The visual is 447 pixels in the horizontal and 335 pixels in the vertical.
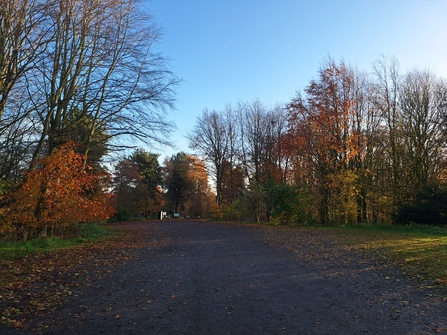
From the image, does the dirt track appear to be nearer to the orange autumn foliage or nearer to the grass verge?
the grass verge

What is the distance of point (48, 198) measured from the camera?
1449 cm

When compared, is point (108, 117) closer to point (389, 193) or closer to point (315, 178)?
point (315, 178)

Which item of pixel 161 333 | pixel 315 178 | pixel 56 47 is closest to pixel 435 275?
pixel 161 333

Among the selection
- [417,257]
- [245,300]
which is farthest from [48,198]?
[417,257]

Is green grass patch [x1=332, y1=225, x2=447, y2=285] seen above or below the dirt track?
above

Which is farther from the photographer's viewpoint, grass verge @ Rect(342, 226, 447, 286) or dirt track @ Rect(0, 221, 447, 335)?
grass verge @ Rect(342, 226, 447, 286)

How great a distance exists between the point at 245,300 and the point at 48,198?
1128cm

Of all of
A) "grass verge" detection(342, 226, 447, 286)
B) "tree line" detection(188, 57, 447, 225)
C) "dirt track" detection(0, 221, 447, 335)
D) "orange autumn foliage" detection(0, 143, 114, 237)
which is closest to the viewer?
"dirt track" detection(0, 221, 447, 335)

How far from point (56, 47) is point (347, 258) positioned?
1308 centimetres

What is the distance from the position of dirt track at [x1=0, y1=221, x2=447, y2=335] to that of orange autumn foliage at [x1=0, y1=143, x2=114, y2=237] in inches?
226

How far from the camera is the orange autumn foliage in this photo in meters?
13.5

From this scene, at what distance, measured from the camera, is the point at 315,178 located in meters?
26.9

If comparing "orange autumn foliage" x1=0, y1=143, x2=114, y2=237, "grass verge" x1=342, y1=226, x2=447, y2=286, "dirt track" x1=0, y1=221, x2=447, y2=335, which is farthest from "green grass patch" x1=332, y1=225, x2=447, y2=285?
"orange autumn foliage" x1=0, y1=143, x2=114, y2=237

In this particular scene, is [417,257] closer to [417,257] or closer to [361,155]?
[417,257]
